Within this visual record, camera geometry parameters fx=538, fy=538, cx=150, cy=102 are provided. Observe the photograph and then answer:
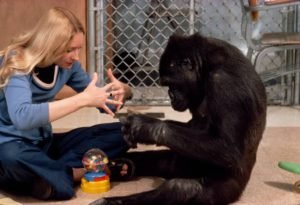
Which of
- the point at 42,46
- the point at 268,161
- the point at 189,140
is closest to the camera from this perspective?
the point at 189,140

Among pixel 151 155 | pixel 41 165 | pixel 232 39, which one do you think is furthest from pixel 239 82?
pixel 232 39

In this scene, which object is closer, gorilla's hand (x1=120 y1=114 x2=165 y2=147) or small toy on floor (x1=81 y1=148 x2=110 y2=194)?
gorilla's hand (x1=120 y1=114 x2=165 y2=147)

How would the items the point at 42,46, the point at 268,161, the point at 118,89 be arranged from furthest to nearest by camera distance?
the point at 268,161, the point at 118,89, the point at 42,46

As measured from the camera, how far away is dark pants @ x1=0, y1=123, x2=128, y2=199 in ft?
5.08

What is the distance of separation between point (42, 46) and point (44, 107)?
0.67 ft

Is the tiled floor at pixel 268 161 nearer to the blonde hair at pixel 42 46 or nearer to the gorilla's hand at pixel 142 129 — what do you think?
the gorilla's hand at pixel 142 129

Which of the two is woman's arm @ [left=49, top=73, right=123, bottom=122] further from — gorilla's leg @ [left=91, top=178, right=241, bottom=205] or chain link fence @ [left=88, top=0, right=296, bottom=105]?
chain link fence @ [left=88, top=0, right=296, bottom=105]

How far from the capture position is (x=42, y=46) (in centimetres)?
161

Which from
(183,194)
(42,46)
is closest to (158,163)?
(183,194)

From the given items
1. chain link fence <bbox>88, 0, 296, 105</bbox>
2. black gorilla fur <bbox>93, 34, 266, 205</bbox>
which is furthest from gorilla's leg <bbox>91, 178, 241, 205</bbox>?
chain link fence <bbox>88, 0, 296, 105</bbox>

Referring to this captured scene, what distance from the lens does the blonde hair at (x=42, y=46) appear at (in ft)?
5.16

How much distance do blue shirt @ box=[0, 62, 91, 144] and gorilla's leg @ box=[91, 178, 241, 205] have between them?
0.98 feet

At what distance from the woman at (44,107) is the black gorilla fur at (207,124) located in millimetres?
177

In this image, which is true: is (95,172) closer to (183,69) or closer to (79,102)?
(79,102)
